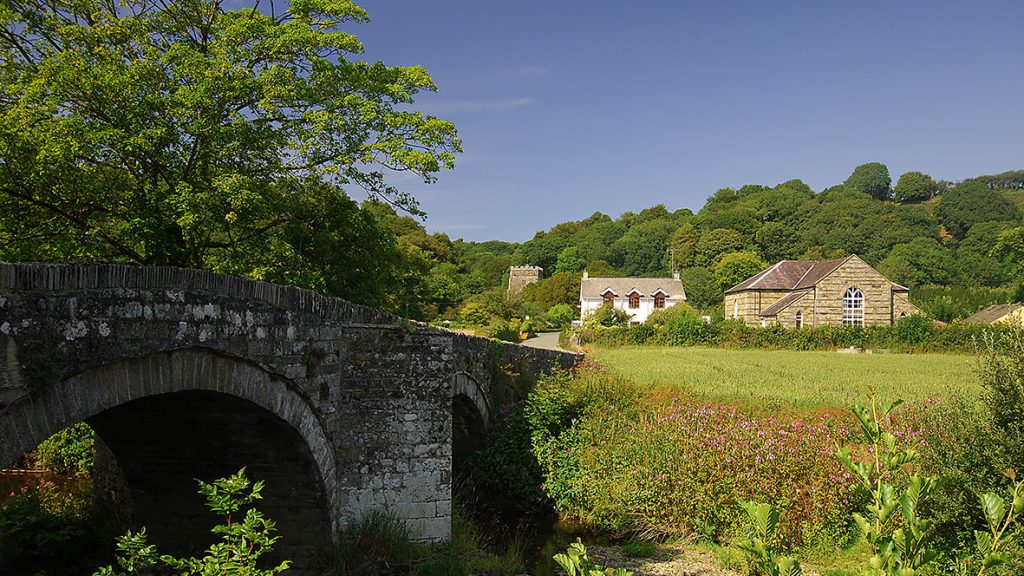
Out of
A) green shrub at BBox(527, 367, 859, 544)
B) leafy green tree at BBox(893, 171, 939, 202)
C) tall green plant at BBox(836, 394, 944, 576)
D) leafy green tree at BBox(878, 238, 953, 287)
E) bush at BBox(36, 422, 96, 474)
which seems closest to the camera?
tall green plant at BBox(836, 394, 944, 576)

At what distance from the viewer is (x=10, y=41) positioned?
11688 millimetres

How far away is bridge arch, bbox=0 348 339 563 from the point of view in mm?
5082

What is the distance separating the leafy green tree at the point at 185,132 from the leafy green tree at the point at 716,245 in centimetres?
6434

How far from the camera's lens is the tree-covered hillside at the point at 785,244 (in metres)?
64.0

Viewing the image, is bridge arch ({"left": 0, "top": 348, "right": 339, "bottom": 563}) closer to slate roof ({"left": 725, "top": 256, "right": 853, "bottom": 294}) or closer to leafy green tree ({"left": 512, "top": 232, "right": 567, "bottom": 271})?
slate roof ({"left": 725, "top": 256, "right": 853, "bottom": 294})

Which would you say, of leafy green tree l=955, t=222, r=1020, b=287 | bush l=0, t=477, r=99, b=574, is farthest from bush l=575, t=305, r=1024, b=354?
leafy green tree l=955, t=222, r=1020, b=287

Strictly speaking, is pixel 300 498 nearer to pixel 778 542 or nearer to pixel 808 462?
pixel 778 542

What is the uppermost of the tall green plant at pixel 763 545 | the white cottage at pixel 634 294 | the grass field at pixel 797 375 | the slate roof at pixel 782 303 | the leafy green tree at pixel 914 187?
the leafy green tree at pixel 914 187

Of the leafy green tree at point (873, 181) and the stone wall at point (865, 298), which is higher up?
the leafy green tree at point (873, 181)

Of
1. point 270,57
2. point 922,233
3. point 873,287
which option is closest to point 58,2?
point 270,57

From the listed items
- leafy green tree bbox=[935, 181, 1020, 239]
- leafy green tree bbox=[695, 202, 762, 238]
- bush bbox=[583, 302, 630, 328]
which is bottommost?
bush bbox=[583, 302, 630, 328]

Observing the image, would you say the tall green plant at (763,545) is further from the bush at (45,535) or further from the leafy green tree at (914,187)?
the leafy green tree at (914,187)

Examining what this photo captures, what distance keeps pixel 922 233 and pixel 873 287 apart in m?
51.2

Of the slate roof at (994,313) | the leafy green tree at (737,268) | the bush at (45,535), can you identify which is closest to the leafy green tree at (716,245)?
the leafy green tree at (737,268)
